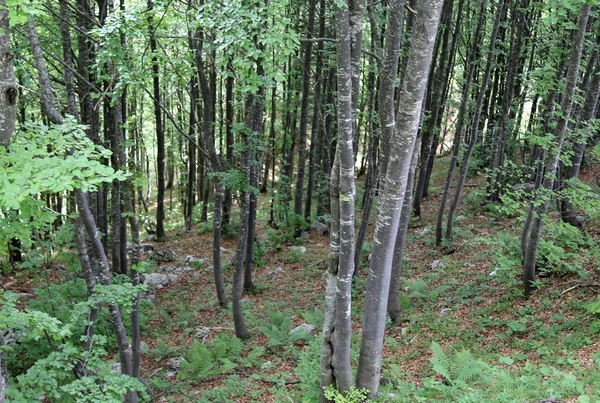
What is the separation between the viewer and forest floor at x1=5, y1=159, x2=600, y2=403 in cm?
627

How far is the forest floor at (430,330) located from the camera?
20.6ft

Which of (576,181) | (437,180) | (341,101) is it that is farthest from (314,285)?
(437,180)

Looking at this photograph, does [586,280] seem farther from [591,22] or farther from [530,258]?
[591,22]

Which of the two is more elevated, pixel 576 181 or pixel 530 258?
pixel 576 181

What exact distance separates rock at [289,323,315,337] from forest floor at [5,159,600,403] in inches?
1.6

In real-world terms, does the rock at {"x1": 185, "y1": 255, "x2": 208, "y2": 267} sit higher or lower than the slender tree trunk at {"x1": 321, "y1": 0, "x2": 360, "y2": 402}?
lower

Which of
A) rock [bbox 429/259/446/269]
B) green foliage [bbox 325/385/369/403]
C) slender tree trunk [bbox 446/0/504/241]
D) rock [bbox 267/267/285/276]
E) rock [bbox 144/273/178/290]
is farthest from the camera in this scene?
rock [bbox 267/267/285/276]

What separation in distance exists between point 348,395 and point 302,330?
169 inches

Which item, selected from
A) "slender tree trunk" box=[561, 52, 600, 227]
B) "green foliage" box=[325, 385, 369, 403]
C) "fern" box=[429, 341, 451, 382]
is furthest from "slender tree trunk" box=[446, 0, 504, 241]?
"green foliage" box=[325, 385, 369, 403]

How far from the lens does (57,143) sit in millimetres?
4379

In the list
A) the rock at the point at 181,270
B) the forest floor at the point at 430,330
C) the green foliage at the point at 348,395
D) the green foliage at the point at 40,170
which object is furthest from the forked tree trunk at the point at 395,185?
the rock at the point at 181,270

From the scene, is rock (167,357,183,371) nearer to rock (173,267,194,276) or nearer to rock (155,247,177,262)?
rock (173,267,194,276)

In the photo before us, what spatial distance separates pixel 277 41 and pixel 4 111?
2.99 metres

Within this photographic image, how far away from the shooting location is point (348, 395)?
18.4ft
